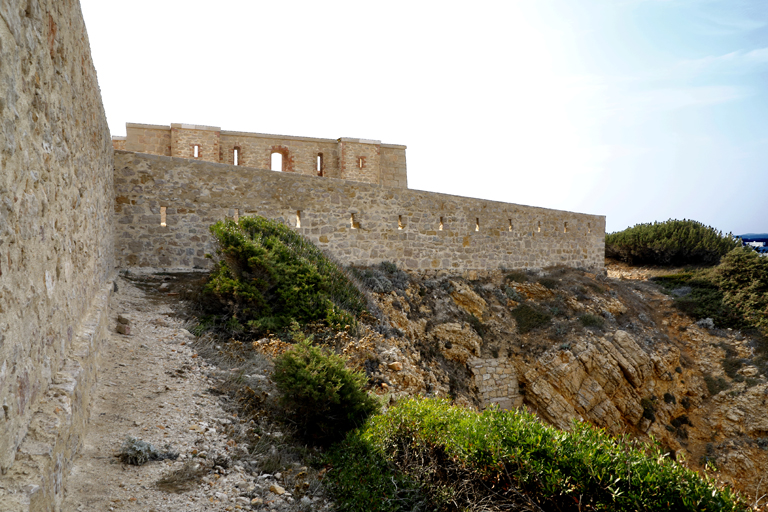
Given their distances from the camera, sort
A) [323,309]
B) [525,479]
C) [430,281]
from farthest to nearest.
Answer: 1. [430,281]
2. [323,309]
3. [525,479]

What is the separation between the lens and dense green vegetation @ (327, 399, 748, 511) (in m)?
3.36

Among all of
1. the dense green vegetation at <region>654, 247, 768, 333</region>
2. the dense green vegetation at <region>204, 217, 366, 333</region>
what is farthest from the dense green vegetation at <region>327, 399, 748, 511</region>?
the dense green vegetation at <region>654, 247, 768, 333</region>

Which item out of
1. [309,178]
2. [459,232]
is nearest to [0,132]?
[309,178]

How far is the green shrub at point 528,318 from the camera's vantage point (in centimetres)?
1384

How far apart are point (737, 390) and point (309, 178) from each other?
13710 millimetres

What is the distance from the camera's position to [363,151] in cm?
1709

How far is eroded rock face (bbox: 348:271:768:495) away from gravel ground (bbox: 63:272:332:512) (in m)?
5.98

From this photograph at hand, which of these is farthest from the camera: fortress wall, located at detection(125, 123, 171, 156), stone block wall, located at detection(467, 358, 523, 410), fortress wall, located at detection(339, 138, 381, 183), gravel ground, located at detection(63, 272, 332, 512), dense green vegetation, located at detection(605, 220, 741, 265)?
dense green vegetation, located at detection(605, 220, 741, 265)

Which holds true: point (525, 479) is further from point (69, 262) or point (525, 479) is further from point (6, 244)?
point (69, 262)

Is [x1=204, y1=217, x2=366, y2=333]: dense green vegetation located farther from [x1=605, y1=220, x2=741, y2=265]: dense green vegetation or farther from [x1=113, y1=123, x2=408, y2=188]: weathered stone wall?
[x1=605, y1=220, x2=741, y2=265]: dense green vegetation

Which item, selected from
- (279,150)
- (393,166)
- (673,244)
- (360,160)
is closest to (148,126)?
(279,150)

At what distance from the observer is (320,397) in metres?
5.12

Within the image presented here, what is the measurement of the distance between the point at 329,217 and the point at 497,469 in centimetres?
877

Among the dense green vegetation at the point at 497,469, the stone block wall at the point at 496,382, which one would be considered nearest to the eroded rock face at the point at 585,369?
the stone block wall at the point at 496,382
